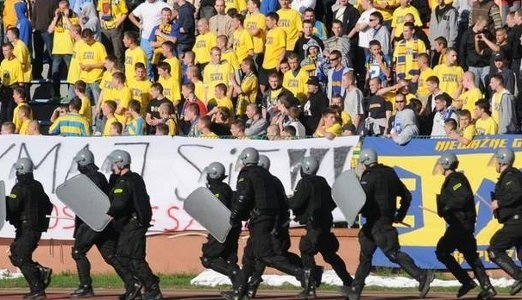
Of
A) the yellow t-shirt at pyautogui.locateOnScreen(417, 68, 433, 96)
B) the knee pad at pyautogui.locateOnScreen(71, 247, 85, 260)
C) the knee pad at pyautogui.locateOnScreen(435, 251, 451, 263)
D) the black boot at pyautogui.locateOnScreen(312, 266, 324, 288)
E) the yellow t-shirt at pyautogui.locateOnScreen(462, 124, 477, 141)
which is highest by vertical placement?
the yellow t-shirt at pyautogui.locateOnScreen(417, 68, 433, 96)

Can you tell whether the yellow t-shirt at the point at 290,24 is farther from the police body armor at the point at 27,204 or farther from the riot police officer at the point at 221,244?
the police body armor at the point at 27,204

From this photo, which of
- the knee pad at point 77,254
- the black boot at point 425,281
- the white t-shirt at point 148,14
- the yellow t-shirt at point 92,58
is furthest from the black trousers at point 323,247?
the white t-shirt at point 148,14

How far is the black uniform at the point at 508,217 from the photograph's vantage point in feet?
73.6

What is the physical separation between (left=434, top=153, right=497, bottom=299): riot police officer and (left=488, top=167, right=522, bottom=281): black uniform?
28cm

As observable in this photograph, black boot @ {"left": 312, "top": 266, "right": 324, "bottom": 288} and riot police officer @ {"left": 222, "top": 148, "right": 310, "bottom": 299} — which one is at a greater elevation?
riot police officer @ {"left": 222, "top": 148, "right": 310, "bottom": 299}

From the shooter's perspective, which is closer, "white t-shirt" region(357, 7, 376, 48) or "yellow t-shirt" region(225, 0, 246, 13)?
"white t-shirt" region(357, 7, 376, 48)

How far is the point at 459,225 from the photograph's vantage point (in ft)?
74.2

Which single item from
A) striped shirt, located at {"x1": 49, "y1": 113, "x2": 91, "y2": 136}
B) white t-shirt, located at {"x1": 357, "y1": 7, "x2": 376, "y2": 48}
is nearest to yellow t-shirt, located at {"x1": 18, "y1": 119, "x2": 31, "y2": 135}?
striped shirt, located at {"x1": 49, "y1": 113, "x2": 91, "y2": 136}

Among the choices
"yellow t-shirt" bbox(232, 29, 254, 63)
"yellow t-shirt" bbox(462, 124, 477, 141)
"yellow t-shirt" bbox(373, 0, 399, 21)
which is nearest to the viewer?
"yellow t-shirt" bbox(462, 124, 477, 141)

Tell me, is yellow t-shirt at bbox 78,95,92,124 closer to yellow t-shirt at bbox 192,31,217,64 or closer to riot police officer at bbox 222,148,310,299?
yellow t-shirt at bbox 192,31,217,64

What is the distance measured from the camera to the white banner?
84.5 ft

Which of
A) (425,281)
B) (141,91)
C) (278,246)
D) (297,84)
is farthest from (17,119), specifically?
(425,281)

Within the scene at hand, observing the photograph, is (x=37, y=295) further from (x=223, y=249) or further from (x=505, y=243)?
(x=505, y=243)

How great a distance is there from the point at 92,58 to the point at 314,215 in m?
8.44
